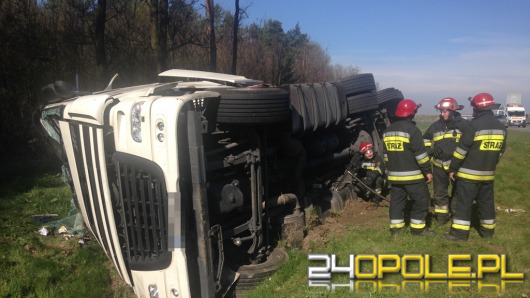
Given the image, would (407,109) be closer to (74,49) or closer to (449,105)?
(449,105)

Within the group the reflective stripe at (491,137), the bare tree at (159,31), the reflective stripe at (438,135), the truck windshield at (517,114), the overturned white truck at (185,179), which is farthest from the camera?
the truck windshield at (517,114)

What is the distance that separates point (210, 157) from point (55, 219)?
9.87ft

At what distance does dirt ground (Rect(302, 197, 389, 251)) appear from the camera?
493cm

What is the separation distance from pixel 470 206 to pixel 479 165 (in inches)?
18.5

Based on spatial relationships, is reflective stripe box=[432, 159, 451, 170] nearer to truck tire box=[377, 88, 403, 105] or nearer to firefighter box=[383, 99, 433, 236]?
firefighter box=[383, 99, 433, 236]

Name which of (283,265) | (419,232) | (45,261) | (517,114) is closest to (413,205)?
(419,232)

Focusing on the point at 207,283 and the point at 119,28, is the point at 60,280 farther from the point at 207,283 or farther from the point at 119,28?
the point at 119,28

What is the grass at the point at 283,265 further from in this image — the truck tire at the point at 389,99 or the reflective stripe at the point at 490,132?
the truck tire at the point at 389,99

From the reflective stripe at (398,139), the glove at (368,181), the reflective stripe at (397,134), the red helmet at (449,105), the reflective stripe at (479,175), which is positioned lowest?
the glove at (368,181)

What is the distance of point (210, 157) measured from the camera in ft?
12.4

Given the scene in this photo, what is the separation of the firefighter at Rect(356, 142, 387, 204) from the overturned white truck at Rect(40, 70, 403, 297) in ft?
6.78

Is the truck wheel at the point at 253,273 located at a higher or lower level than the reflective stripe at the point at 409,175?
lower

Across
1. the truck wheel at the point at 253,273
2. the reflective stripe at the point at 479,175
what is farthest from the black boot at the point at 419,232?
the truck wheel at the point at 253,273

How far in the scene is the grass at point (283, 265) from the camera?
12.2ft
